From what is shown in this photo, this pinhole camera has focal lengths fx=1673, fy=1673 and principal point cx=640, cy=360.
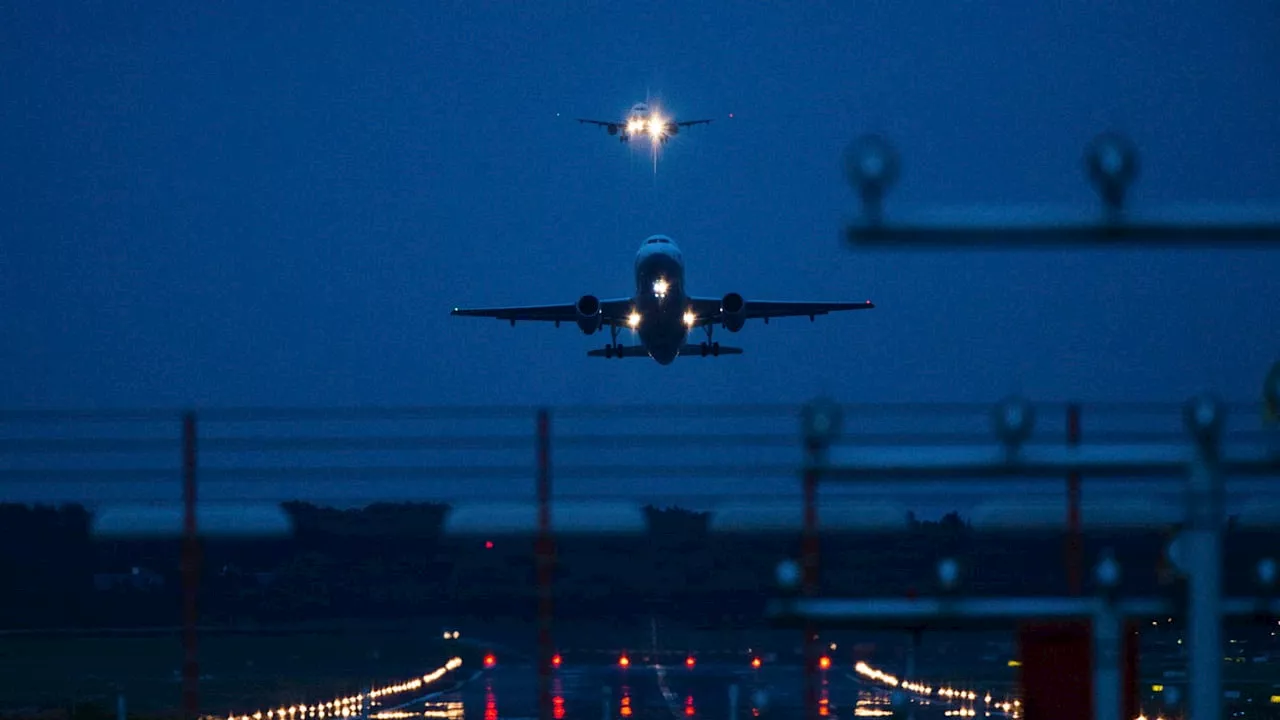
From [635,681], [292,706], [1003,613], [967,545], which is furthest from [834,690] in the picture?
[1003,613]

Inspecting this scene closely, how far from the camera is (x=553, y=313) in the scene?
55.8 meters

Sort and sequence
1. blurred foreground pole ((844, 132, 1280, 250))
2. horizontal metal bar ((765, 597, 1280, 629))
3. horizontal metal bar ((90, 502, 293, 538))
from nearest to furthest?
→ blurred foreground pole ((844, 132, 1280, 250)) < horizontal metal bar ((765, 597, 1280, 629)) < horizontal metal bar ((90, 502, 293, 538))

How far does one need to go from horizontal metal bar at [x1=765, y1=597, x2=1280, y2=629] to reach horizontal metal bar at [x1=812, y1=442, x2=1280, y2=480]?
3.13 feet

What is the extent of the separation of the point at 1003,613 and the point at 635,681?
27.5m

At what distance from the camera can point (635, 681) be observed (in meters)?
38.8

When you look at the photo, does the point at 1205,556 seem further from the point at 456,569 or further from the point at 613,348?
the point at 613,348

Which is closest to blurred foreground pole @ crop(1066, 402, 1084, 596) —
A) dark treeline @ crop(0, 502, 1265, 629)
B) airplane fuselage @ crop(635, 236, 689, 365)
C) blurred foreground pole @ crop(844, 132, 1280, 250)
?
dark treeline @ crop(0, 502, 1265, 629)

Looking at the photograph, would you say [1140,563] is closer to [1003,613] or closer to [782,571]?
[1003,613]

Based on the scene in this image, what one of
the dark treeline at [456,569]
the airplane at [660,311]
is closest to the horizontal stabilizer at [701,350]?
the airplane at [660,311]

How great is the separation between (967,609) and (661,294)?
37.7 meters

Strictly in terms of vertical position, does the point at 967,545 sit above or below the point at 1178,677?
above

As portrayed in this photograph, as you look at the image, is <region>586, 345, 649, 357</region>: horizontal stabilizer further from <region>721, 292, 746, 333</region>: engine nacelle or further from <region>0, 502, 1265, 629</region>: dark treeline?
<region>0, 502, 1265, 629</region>: dark treeline

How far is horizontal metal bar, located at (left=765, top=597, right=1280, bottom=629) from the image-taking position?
12.0 metres

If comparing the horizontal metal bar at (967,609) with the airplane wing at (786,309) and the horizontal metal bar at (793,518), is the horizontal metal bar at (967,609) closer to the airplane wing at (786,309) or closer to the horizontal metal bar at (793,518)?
the horizontal metal bar at (793,518)
